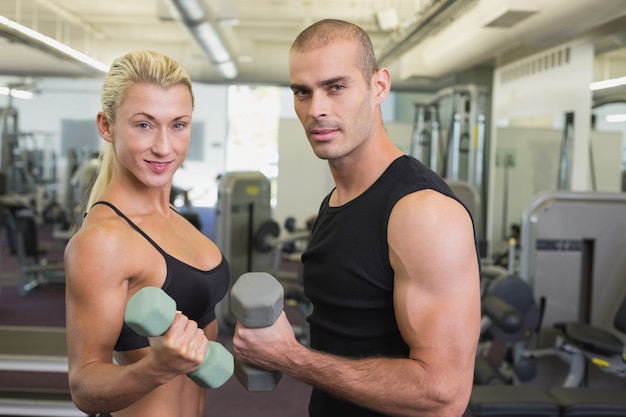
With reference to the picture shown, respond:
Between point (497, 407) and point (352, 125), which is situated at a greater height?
point (352, 125)

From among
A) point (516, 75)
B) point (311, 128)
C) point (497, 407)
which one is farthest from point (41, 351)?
point (516, 75)

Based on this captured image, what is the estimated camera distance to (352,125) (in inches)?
50.7

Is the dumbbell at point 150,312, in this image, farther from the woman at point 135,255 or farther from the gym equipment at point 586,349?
the gym equipment at point 586,349

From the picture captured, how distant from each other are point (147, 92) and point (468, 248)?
0.64 meters

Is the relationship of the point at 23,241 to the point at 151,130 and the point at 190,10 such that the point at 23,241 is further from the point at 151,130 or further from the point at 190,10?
the point at 151,130

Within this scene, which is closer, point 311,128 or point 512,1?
point 311,128

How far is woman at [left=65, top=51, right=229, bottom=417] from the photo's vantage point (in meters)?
1.18

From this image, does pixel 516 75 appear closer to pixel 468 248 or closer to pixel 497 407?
pixel 497 407

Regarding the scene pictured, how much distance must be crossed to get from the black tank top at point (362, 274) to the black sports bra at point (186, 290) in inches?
8.8

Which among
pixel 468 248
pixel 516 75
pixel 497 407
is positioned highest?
pixel 516 75

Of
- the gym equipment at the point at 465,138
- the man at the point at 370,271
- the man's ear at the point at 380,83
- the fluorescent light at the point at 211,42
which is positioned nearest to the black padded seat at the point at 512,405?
the man at the point at 370,271

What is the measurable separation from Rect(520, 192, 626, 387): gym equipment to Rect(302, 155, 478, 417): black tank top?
9.12ft

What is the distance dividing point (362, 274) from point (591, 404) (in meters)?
1.79

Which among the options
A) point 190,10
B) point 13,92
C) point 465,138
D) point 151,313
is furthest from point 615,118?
point 13,92
